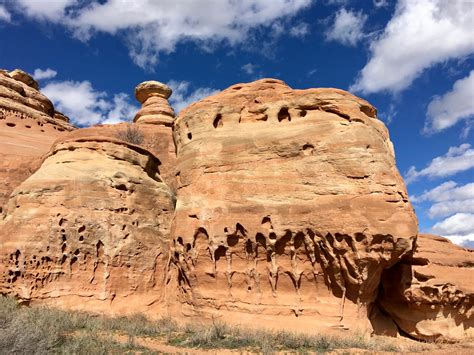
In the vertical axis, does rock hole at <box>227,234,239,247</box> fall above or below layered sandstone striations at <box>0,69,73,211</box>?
below

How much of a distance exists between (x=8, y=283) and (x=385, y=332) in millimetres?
11559

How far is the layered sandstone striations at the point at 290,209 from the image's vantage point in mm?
10641

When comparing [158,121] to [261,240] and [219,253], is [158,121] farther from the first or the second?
[261,240]

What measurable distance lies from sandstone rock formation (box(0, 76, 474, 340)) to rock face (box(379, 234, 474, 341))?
46mm

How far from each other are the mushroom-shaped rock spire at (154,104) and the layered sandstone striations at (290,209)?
15.0 metres

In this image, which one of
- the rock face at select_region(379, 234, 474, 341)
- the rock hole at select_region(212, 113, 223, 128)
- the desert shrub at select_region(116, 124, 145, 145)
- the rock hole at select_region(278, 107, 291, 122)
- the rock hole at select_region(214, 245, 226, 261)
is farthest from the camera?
the desert shrub at select_region(116, 124, 145, 145)

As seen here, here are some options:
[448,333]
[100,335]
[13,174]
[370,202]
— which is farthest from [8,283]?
[448,333]

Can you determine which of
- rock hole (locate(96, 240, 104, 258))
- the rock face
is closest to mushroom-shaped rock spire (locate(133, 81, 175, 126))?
rock hole (locate(96, 240, 104, 258))

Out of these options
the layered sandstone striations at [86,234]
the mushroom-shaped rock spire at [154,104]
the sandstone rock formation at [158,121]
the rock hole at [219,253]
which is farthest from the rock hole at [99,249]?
the mushroom-shaped rock spire at [154,104]

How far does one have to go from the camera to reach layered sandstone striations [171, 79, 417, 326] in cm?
1064

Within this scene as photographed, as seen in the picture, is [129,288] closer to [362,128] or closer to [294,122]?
[294,122]

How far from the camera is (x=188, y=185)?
43.2 feet

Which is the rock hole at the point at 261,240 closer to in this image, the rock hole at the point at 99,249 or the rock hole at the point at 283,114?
the rock hole at the point at 283,114

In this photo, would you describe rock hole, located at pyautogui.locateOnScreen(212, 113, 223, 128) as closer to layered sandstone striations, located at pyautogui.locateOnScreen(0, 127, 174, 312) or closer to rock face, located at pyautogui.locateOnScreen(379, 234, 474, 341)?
layered sandstone striations, located at pyautogui.locateOnScreen(0, 127, 174, 312)
